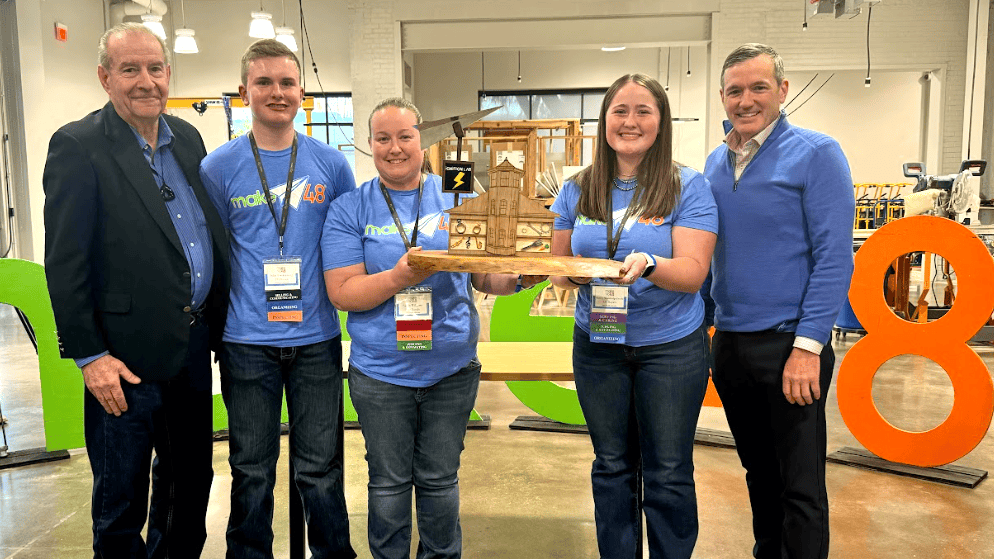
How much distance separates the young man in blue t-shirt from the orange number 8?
2.74m

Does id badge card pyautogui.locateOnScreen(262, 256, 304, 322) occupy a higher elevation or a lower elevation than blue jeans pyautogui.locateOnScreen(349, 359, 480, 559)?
higher

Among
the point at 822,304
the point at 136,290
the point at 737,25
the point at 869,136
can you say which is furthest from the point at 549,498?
the point at 869,136

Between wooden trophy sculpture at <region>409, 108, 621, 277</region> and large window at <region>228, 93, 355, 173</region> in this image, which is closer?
wooden trophy sculpture at <region>409, 108, 621, 277</region>

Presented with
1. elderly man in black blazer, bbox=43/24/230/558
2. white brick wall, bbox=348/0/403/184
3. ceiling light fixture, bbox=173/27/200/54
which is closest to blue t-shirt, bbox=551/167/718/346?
elderly man in black blazer, bbox=43/24/230/558

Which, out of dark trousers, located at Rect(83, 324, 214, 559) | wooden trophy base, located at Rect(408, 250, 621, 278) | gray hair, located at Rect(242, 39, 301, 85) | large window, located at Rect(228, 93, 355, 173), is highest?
large window, located at Rect(228, 93, 355, 173)

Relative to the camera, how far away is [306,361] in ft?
6.98

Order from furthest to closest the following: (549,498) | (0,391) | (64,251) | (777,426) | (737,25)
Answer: (737,25) → (0,391) → (549,498) → (777,426) → (64,251)

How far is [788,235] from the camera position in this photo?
6.47ft

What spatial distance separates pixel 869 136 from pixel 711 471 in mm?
13936

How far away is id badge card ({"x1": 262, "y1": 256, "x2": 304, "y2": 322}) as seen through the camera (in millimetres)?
2039

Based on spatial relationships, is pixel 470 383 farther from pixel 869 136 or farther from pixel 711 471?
pixel 869 136

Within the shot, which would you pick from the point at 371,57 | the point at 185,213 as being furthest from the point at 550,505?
the point at 371,57

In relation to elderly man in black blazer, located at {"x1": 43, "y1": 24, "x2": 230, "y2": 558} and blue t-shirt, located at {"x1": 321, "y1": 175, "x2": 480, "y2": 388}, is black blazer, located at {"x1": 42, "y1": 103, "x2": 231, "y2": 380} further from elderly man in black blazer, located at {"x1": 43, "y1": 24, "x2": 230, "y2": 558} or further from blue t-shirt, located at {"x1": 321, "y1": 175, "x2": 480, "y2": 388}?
blue t-shirt, located at {"x1": 321, "y1": 175, "x2": 480, "y2": 388}

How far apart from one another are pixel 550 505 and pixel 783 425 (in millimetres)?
1578
